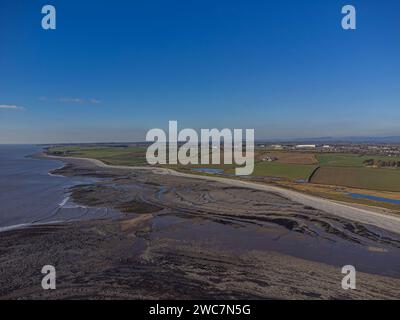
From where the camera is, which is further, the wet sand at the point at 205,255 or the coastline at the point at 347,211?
the coastline at the point at 347,211

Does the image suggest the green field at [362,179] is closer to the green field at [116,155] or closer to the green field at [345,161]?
the green field at [345,161]

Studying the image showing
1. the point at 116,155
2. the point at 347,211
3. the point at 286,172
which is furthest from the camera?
the point at 116,155

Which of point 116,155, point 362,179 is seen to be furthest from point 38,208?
point 116,155

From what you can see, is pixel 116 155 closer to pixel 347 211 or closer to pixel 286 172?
pixel 286 172

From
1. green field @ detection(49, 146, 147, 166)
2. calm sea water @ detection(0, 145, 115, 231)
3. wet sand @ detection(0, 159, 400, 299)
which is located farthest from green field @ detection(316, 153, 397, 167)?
calm sea water @ detection(0, 145, 115, 231)

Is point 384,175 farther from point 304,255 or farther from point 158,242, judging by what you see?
point 158,242

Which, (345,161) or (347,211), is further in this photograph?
(345,161)

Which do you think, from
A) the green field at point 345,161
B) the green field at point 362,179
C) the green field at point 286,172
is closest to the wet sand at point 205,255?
the green field at point 362,179

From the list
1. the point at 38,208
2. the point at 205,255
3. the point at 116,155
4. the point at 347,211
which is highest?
the point at 116,155
